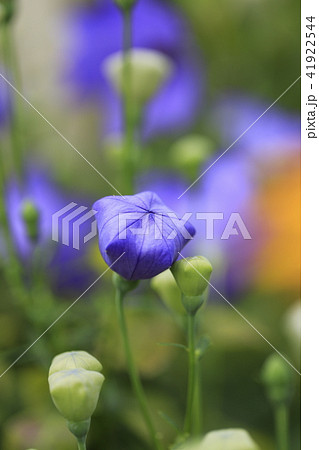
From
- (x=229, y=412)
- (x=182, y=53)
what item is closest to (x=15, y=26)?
(x=182, y=53)

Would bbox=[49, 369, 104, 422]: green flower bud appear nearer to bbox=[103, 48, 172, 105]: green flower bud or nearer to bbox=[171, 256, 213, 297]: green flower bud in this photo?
bbox=[171, 256, 213, 297]: green flower bud

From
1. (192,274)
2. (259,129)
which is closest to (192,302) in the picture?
(192,274)

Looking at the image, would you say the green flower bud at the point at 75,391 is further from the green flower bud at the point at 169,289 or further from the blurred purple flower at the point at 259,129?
the blurred purple flower at the point at 259,129

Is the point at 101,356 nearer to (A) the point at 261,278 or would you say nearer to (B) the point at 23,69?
(A) the point at 261,278

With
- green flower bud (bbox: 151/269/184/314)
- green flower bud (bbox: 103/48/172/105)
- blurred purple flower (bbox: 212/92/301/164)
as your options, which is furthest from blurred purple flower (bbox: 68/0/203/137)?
green flower bud (bbox: 151/269/184/314)

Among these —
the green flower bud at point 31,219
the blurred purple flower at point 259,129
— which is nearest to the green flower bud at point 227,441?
the green flower bud at point 31,219
